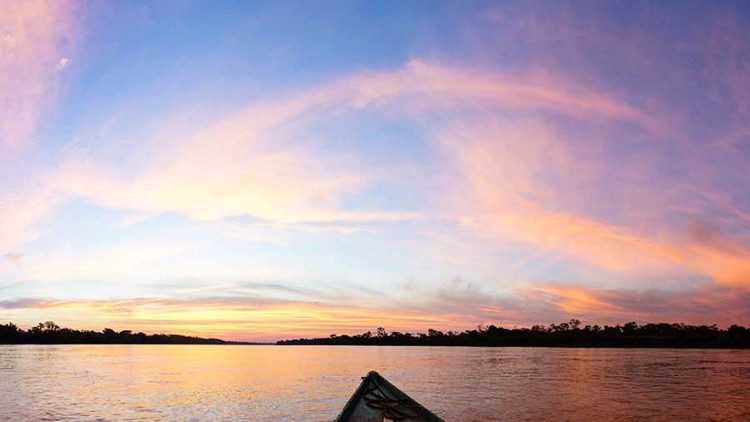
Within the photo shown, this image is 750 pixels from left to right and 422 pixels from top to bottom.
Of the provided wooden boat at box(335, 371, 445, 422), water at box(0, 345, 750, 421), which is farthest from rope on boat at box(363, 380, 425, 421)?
water at box(0, 345, 750, 421)

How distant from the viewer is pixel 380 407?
16109mm

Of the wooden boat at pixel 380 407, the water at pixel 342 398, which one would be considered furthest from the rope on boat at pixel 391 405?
the water at pixel 342 398

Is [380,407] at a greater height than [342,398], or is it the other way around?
[380,407]

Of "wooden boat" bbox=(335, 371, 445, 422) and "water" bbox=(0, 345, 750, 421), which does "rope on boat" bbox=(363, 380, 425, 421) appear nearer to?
"wooden boat" bbox=(335, 371, 445, 422)

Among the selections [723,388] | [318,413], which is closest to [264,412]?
[318,413]

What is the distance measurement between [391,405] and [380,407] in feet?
1.20

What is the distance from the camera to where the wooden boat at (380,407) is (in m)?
15.4

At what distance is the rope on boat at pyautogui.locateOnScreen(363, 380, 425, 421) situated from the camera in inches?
608

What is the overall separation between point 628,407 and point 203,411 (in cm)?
2318

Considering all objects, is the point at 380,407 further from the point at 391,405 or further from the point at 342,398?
the point at 342,398

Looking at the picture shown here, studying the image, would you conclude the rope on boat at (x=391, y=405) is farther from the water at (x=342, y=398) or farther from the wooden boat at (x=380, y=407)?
the water at (x=342, y=398)

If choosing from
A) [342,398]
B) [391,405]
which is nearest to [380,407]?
[391,405]

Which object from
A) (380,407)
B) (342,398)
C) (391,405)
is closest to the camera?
(380,407)

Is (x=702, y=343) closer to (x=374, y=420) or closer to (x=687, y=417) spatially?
(x=687, y=417)
